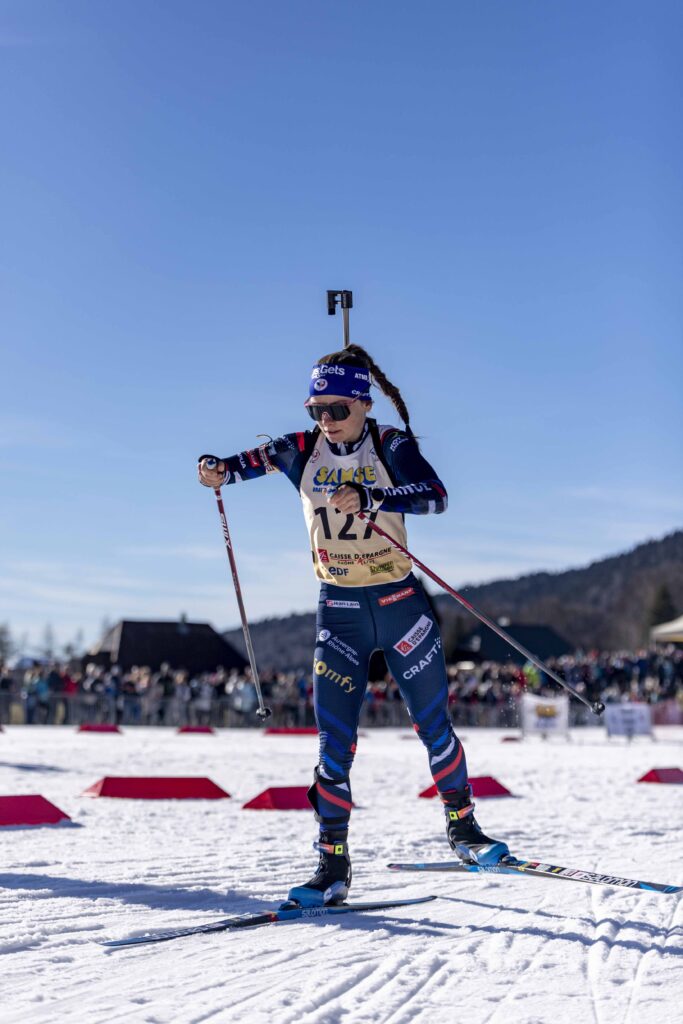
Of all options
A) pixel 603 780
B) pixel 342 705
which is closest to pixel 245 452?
pixel 342 705

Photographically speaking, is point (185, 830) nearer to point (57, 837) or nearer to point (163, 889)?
point (57, 837)

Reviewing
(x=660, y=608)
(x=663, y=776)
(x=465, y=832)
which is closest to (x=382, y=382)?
(x=465, y=832)

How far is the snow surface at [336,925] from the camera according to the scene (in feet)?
8.89

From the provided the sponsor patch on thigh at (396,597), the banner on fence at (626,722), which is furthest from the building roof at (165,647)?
the sponsor patch on thigh at (396,597)

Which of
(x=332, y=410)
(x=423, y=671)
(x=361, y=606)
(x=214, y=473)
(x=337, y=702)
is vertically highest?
(x=332, y=410)

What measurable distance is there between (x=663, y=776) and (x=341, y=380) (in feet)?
26.4

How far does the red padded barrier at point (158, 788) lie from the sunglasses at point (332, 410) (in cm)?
546

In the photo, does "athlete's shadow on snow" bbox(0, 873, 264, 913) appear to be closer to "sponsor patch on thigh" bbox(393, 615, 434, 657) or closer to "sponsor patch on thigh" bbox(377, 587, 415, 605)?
"sponsor patch on thigh" bbox(393, 615, 434, 657)

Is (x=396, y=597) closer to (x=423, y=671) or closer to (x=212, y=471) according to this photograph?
(x=423, y=671)

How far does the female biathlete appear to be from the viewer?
4.39 metres

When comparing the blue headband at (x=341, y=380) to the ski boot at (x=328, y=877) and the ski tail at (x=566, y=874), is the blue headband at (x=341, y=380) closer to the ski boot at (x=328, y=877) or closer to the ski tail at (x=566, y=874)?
the ski boot at (x=328, y=877)

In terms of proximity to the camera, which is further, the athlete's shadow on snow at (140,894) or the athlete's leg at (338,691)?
the athlete's leg at (338,691)

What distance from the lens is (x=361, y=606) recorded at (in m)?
4.46

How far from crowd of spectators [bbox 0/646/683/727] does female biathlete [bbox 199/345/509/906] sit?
15777mm
